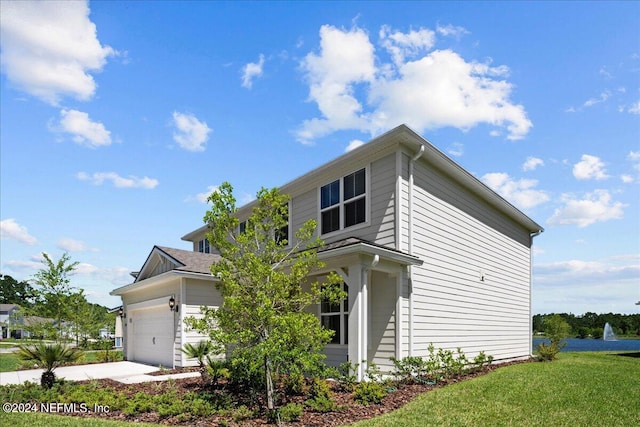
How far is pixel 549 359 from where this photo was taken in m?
15.2

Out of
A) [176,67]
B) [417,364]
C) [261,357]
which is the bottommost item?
[417,364]

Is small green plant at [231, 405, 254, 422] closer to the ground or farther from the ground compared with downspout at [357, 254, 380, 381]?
closer to the ground

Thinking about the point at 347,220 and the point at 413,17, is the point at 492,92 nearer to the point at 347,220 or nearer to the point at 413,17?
the point at 413,17

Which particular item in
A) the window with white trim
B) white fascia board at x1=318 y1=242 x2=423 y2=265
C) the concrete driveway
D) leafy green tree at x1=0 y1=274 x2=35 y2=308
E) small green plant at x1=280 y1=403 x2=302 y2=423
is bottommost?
leafy green tree at x1=0 y1=274 x2=35 y2=308

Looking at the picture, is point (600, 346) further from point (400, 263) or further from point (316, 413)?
point (316, 413)

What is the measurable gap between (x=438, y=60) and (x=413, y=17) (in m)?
1.42

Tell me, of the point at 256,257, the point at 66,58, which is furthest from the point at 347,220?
the point at 66,58

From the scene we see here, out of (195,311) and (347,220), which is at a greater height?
(347,220)

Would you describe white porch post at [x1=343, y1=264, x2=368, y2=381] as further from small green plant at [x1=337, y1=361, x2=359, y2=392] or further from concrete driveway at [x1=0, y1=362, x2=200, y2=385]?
concrete driveway at [x1=0, y1=362, x2=200, y2=385]

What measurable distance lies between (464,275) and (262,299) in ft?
25.5

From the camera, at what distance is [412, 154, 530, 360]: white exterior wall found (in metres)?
11.5

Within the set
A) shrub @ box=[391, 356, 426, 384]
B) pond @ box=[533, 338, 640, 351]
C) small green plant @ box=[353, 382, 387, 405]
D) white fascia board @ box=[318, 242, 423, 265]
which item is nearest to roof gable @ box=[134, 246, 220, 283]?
white fascia board @ box=[318, 242, 423, 265]

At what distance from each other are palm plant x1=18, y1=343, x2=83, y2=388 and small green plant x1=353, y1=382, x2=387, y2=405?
6.80 meters

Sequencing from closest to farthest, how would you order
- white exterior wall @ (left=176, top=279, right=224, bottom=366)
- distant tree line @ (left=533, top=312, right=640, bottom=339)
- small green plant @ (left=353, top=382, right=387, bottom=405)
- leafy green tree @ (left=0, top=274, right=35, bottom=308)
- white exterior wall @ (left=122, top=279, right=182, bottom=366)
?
small green plant @ (left=353, top=382, right=387, bottom=405) → white exterior wall @ (left=176, top=279, right=224, bottom=366) → white exterior wall @ (left=122, top=279, right=182, bottom=366) → distant tree line @ (left=533, top=312, right=640, bottom=339) → leafy green tree @ (left=0, top=274, right=35, bottom=308)
